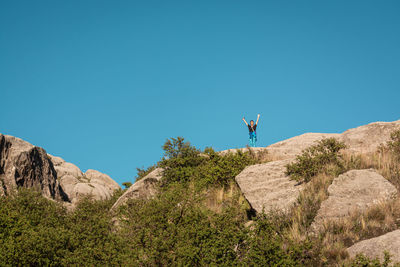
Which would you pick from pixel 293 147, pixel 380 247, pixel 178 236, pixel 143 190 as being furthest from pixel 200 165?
pixel 380 247

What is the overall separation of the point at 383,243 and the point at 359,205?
257cm

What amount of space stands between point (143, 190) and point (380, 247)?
17056mm

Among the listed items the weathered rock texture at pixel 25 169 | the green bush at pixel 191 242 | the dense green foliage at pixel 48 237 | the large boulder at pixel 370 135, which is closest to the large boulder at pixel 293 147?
the large boulder at pixel 370 135

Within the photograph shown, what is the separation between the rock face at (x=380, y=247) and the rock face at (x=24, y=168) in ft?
74.9

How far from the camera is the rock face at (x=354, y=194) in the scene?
39.3 ft

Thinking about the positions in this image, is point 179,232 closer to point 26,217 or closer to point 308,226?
point 308,226

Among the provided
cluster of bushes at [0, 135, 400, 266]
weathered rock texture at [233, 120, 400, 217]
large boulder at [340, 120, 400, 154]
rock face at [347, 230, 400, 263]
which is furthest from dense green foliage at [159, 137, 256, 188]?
rock face at [347, 230, 400, 263]

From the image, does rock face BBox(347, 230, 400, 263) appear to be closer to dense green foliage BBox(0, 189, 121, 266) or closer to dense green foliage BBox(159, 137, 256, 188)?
dense green foliage BBox(0, 189, 121, 266)

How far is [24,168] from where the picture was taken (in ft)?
93.8

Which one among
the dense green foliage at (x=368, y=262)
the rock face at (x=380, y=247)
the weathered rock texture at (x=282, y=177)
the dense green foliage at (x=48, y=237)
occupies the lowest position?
the dense green foliage at (x=368, y=262)

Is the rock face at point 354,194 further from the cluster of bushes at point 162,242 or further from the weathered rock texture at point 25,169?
the weathered rock texture at point 25,169

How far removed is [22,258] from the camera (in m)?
12.3

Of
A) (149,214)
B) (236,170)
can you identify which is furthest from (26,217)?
(236,170)

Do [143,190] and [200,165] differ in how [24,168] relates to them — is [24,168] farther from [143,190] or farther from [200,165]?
[200,165]
